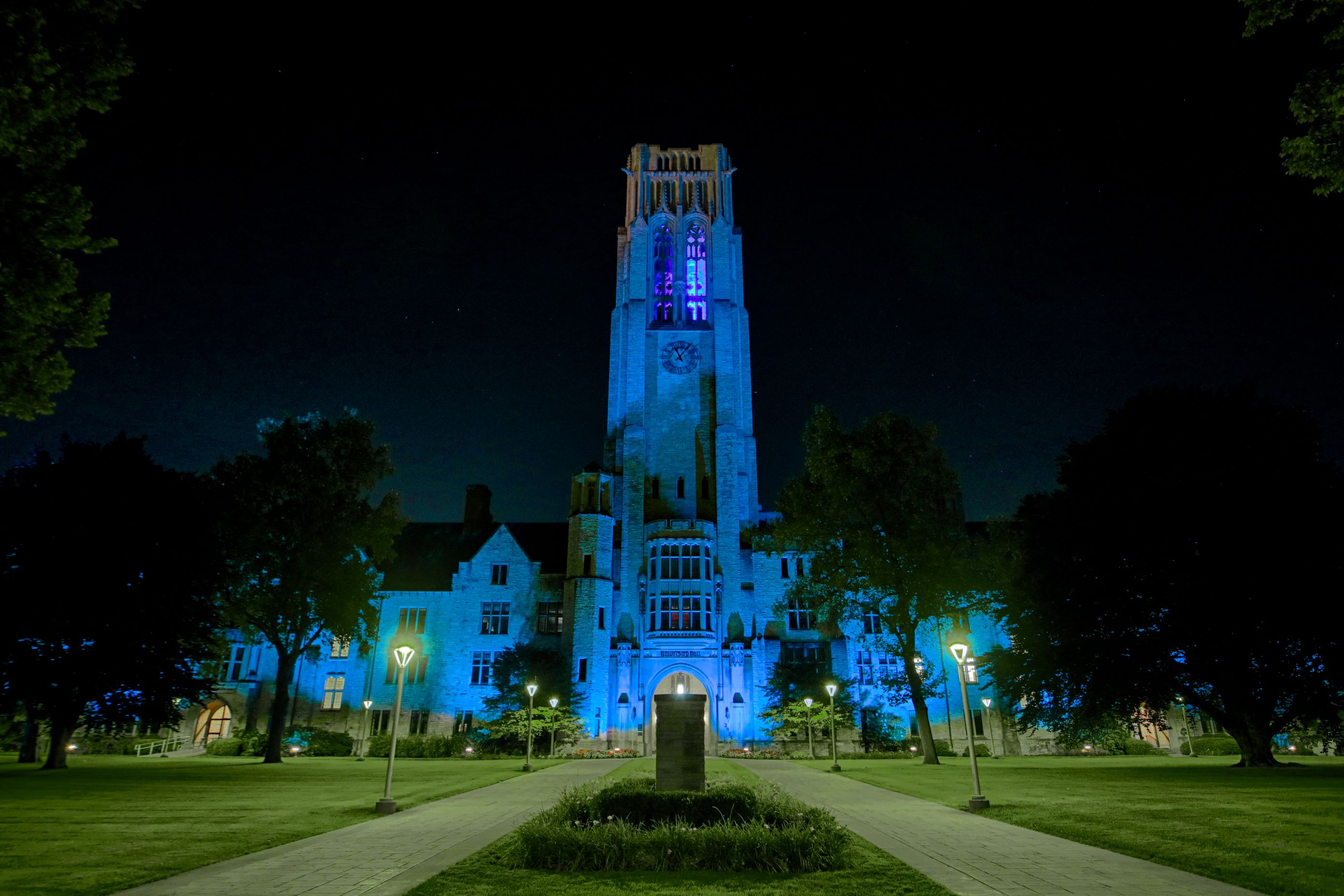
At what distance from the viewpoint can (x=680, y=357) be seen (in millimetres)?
57875

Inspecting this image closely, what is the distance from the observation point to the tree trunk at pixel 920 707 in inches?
1307

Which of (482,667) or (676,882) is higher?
(482,667)

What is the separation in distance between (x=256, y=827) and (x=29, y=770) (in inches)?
844

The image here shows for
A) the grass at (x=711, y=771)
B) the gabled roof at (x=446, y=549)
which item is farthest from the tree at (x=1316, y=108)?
the gabled roof at (x=446, y=549)

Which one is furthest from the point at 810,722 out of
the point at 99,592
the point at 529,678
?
the point at 99,592

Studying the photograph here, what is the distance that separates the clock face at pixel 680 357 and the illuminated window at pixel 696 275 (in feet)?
9.37

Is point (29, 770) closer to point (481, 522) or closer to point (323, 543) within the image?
point (323, 543)

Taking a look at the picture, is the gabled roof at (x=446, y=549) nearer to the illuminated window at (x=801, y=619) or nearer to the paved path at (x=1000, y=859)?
the illuminated window at (x=801, y=619)

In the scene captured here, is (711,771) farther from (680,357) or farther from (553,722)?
(680,357)

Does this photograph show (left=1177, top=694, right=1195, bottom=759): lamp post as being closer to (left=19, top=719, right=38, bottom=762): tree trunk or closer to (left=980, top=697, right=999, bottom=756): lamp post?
(left=980, top=697, right=999, bottom=756): lamp post

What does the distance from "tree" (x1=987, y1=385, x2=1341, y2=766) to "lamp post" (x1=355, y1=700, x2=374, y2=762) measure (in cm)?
3285

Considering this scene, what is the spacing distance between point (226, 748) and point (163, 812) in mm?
32421

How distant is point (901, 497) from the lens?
35.2 metres

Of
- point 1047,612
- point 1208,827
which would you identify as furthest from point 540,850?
point 1047,612
